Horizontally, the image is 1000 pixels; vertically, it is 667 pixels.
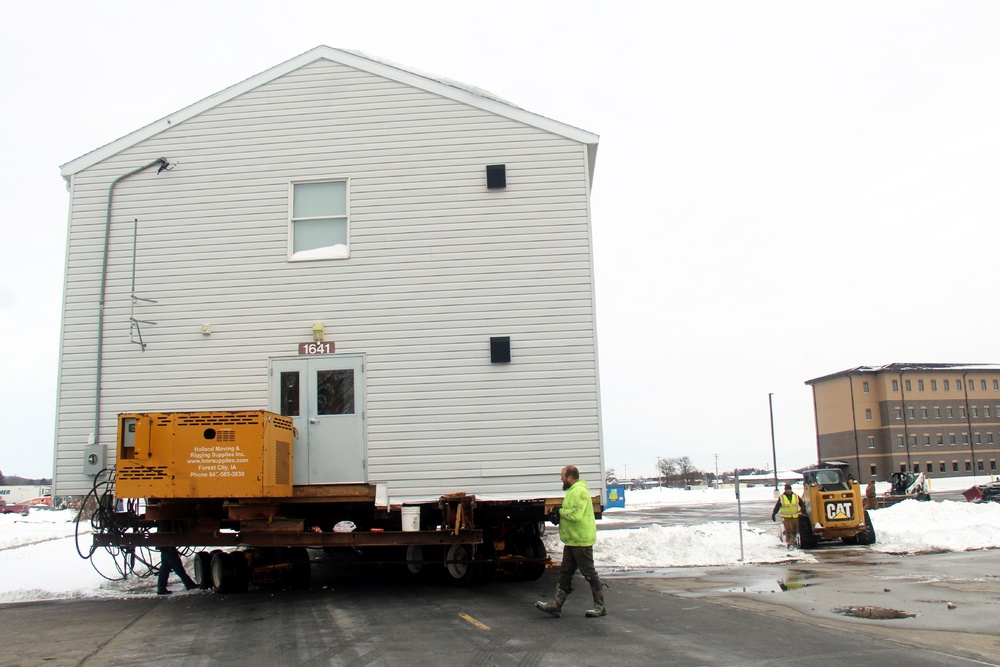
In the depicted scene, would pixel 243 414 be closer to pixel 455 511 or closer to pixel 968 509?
pixel 455 511

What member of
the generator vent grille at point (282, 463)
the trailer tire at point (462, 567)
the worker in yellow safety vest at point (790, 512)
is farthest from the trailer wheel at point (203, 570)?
the worker in yellow safety vest at point (790, 512)

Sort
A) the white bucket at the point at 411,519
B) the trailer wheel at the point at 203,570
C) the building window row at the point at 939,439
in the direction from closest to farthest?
1. the white bucket at the point at 411,519
2. the trailer wheel at the point at 203,570
3. the building window row at the point at 939,439

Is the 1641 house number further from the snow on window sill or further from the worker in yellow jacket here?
the worker in yellow jacket

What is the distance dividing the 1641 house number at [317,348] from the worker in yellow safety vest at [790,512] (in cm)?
1071

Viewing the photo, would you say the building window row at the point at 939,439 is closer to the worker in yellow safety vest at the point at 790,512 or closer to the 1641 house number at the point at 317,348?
the worker in yellow safety vest at the point at 790,512

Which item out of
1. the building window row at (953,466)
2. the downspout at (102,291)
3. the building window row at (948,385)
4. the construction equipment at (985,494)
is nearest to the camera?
the downspout at (102,291)

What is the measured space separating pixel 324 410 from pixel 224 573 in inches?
103

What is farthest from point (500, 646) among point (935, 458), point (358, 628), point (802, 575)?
point (935, 458)

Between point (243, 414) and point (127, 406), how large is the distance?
294 centimetres

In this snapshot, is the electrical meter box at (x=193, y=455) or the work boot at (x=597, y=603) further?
the electrical meter box at (x=193, y=455)

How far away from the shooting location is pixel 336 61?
532 inches

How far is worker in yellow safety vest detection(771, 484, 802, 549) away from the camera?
1823 centimetres

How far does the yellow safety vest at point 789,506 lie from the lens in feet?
59.9

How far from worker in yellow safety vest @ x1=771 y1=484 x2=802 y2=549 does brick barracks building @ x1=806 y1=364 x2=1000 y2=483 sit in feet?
240
